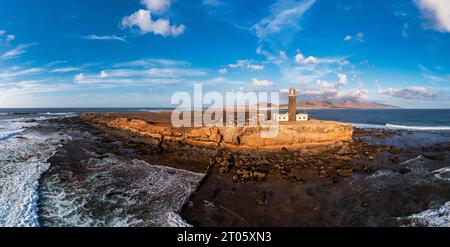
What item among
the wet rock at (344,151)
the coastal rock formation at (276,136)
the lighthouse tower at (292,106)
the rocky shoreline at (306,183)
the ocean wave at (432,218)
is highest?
the lighthouse tower at (292,106)

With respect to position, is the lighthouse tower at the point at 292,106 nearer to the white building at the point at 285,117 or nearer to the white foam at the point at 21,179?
the white building at the point at 285,117

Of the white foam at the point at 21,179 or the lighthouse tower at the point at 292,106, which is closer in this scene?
the white foam at the point at 21,179

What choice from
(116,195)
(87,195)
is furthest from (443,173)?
(87,195)

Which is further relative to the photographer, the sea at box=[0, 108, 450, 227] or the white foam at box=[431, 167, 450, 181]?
the white foam at box=[431, 167, 450, 181]

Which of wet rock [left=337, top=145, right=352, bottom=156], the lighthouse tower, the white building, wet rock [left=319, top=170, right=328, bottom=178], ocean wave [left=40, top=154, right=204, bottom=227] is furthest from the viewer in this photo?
the white building

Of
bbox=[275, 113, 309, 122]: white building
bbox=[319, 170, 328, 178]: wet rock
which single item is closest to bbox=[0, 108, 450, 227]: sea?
bbox=[319, 170, 328, 178]: wet rock

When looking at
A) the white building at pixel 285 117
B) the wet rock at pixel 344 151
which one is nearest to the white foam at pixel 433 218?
the wet rock at pixel 344 151

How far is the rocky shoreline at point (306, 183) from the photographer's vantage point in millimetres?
9633

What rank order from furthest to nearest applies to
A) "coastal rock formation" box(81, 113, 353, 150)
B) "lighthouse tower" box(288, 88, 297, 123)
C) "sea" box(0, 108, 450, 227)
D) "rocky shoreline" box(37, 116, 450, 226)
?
"lighthouse tower" box(288, 88, 297, 123) → "coastal rock formation" box(81, 113, 353, 150) → "rocky shoreline" box(37, 116, 450, 226) → "sea" box(0, 108, 450, 227)

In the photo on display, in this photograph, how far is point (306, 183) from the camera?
44.0 feet

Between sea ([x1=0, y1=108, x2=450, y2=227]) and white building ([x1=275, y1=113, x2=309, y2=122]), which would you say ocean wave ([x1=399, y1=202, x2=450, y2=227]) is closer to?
sea ([x1=0, y1=108, x2=450, y2=227])

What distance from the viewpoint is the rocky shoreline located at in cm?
963

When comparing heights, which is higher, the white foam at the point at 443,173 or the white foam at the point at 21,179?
the white foam at the point at 21,179

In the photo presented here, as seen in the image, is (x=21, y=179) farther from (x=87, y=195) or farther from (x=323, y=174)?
(x=323, y=174)
